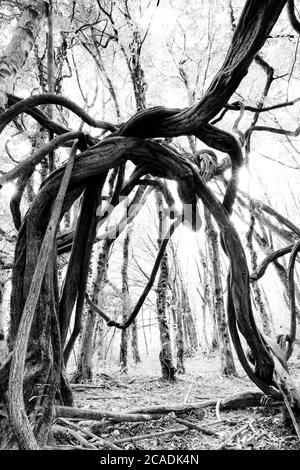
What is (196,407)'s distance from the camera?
4.49ft

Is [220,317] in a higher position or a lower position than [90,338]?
higher

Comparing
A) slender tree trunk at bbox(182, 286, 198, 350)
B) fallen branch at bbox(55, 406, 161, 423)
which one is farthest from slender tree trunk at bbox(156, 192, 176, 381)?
slender tree trunk at bbox(182, 286, 198, 350)

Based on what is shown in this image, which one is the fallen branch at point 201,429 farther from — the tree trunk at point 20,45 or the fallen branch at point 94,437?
the tree trunk at point 20,45

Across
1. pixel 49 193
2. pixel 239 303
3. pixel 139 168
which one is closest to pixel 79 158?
pixel 49 193

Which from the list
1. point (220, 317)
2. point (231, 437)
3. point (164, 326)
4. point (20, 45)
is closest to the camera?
point (231, 437)

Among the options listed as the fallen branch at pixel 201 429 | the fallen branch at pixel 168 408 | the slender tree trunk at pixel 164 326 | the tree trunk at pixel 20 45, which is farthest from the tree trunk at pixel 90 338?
the fallen branch at pixel 201 429

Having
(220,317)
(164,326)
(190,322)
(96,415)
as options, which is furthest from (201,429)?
(190,322)

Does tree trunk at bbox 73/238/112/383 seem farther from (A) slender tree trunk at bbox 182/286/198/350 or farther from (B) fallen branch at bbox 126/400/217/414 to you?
(A) slender tree trunk at bbox 182/286/198/350

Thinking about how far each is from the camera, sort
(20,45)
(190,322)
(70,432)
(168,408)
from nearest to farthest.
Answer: (70,432) < (168,408) < (20,45) < (190,322)

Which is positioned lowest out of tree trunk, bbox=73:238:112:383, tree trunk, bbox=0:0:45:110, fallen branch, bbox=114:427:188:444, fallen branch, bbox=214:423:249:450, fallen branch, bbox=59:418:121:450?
fallen branch, bbox=214:423:249:450

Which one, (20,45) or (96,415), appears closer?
(96,415)

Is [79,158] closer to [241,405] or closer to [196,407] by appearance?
[196,407]

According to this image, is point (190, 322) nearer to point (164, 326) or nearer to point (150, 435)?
point (164, 326)

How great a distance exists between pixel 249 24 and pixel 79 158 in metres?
0.67
